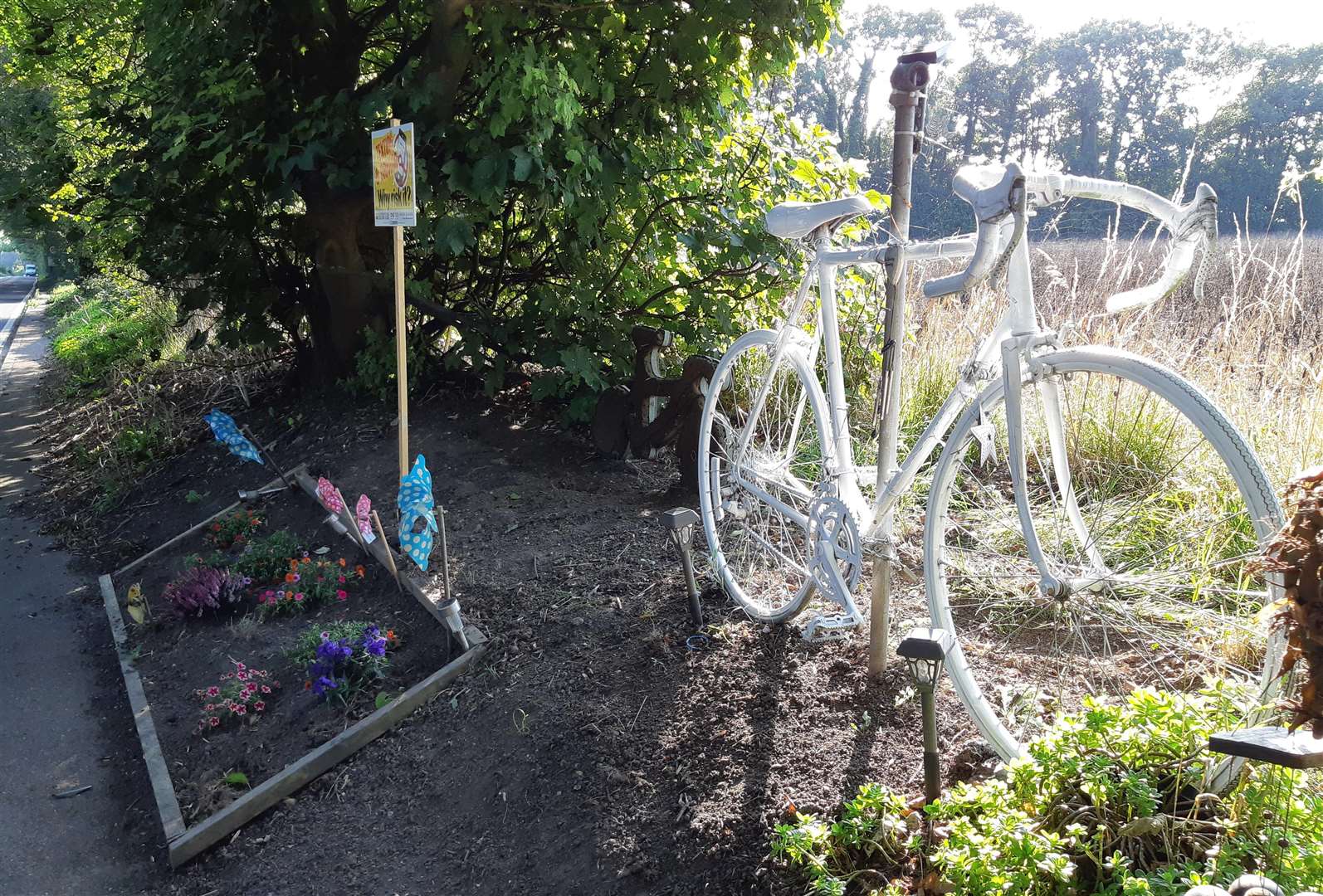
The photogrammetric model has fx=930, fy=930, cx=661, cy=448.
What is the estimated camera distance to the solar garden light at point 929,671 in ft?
6.88

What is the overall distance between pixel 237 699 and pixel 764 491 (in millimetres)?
2223

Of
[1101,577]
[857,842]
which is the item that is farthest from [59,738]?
[1101,577]

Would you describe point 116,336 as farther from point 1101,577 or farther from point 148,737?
point 1101,577

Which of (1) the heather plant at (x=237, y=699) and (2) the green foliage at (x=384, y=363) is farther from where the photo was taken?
(2) the green foliage at (x=384, y=363)

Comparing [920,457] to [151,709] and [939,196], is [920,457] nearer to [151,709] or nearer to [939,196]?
[151,709]

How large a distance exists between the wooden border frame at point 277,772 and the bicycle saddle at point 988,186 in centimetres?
243

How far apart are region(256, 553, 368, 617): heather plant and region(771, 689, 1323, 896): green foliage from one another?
2.84m

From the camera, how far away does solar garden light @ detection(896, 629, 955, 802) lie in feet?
6.88

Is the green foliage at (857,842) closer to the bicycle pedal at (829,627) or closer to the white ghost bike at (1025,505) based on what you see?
the white ghost bike at (1025,505)

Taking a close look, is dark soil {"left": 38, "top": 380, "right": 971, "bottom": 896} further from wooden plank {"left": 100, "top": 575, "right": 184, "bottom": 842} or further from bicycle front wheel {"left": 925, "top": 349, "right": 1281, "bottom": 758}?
bicycle front wheel {"left": 925, "top": 349, "right": 1281, "bottom": 758}

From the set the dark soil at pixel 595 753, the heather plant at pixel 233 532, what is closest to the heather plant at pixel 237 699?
the dark soil at pixel 595 753

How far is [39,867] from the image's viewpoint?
3.07 m

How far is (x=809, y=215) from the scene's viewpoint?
289 cm

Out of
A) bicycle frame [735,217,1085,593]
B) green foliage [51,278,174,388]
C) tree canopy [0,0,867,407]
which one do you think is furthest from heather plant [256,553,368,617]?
green foliage [51,278,174,388]
